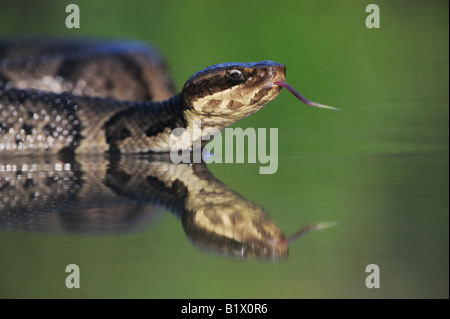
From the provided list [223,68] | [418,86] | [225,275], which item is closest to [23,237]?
[225,275]

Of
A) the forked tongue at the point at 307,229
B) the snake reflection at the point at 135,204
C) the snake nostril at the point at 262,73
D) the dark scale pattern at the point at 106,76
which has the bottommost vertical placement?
the forked tongue at the point at 307,229

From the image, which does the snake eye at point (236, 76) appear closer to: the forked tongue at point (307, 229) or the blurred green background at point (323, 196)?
the blurred green background at point (323, 196)

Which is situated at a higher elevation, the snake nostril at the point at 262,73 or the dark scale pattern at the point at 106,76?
the dark scale pattern at the point at 106,76

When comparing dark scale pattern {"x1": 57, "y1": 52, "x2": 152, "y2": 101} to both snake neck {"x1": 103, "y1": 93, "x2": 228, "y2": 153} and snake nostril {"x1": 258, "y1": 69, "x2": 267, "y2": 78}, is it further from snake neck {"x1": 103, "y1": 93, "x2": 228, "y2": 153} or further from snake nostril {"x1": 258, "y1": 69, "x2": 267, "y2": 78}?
snake nostril {"x1": 258, "y1": 69, "x2": 267, "y2": 78}

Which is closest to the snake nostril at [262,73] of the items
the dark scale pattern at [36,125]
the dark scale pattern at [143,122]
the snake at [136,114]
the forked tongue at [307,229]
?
the snake at [136,114]

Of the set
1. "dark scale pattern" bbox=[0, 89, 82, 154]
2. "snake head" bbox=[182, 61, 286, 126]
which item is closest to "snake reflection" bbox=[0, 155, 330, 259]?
"snake head" bbox=[182, 61, 286, 126]

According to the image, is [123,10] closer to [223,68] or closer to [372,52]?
[372,52]

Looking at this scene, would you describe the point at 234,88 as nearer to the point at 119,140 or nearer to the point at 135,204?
the point at 119,140

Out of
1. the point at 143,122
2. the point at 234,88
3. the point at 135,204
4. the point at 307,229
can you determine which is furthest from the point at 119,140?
the point at 307,229
